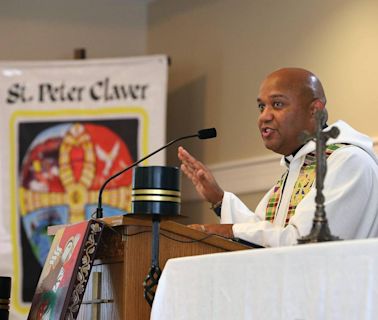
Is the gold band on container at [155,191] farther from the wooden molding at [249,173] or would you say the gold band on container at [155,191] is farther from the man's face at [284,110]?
the wooden molding at [249,173]

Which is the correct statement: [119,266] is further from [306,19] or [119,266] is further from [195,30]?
[195,30]

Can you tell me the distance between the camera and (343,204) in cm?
312

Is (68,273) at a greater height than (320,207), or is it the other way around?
(320,207)

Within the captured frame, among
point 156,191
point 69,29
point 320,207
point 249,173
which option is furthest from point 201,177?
point 69,29

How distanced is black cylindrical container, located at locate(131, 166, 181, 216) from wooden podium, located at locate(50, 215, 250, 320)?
0.06 m

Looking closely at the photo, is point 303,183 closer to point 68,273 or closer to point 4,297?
point 68,273

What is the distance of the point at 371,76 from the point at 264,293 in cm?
312

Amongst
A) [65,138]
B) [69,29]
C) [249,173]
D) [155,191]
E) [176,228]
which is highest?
[69,29]

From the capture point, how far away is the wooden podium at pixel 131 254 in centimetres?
291

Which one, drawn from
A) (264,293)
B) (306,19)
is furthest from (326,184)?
(306,19)

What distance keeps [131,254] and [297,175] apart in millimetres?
964

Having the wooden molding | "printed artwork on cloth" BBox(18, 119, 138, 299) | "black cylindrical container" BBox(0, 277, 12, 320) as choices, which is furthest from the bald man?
"printed artwork on cloth" BBox(18, 119, 138, 299)

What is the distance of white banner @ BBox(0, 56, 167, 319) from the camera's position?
6.26m

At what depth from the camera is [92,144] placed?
20.9ft
